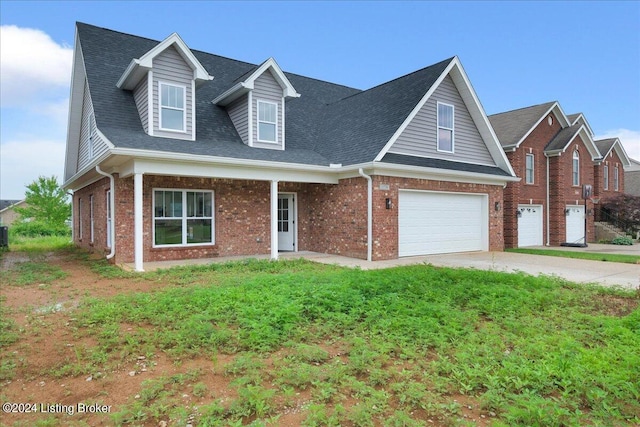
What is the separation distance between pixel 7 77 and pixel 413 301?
20971 mm

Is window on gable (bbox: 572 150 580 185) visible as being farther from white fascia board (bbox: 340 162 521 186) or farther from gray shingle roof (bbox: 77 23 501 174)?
gray shingle roof (bbox: 77 23 501 174)

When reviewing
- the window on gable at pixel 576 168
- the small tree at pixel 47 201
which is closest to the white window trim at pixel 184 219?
the window on gable at pixel 576 168

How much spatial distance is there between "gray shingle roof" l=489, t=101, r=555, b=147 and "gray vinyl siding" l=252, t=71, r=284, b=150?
36.4 ft

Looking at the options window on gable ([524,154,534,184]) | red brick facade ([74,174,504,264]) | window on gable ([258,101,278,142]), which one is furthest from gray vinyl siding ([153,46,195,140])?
window on gable ([524,154,534,184])

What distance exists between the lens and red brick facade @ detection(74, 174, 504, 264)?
11.3m

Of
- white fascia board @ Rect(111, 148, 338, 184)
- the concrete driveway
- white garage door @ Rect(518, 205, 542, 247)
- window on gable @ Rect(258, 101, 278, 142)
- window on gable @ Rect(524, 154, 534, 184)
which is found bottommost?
the concrete driveway

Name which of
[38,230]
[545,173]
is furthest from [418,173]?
[38,230]

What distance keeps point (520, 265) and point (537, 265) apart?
0.50 m

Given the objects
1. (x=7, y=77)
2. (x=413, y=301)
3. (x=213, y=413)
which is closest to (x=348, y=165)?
(x=413, y=301)

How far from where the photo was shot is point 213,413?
9.61 ft

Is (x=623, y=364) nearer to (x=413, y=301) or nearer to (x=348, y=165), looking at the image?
(x=413, y=301)

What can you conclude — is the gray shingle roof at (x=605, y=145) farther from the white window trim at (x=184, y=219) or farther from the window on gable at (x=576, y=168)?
the white window trim at (x=184, y=219)

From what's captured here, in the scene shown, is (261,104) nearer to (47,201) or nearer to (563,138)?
(563,138)

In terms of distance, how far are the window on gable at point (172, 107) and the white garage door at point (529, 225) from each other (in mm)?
15520
